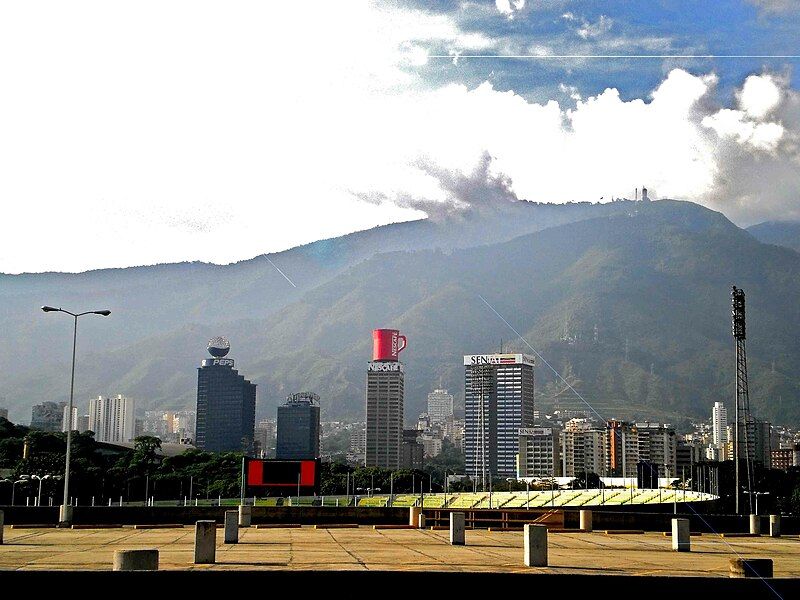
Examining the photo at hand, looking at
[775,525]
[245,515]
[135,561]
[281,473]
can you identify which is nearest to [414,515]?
[245,515]

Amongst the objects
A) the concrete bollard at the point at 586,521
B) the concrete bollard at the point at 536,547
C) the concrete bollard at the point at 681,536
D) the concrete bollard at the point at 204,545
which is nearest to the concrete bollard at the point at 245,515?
the concrete bollard at the point at 586,521

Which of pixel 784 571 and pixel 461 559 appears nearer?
pixel 784 571

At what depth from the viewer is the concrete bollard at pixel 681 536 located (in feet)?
107

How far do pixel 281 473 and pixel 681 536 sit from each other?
5217 cm

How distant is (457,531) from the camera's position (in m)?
34.4

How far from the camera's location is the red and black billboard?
79.9 m

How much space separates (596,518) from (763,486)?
416ft

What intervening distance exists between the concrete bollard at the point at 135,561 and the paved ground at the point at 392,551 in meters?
2.90

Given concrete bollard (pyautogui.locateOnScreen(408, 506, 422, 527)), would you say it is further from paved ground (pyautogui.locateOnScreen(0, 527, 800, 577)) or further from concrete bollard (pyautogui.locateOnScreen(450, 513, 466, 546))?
concrete bollard (pyautogui.locateOnScreen(450, 513, 466, 546))

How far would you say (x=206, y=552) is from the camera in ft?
82.1

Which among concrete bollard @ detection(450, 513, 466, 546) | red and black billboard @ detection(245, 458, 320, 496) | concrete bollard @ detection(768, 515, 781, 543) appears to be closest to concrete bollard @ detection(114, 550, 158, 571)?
concrete bollard @ detection(450, 513, 466, 546)

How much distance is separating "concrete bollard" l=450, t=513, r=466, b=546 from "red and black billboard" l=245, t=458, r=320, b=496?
4599cm

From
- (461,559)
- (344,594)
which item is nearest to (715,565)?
(461,559)

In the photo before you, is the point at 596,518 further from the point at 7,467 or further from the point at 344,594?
the point at 7,467
